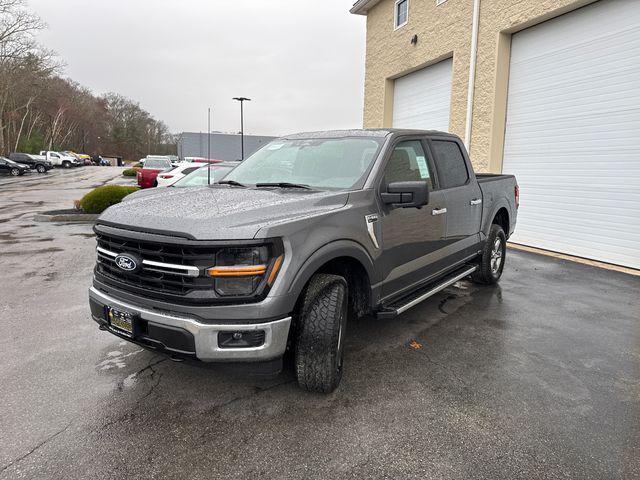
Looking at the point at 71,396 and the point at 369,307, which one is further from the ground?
the point at 369,307

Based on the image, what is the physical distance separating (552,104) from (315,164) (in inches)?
275

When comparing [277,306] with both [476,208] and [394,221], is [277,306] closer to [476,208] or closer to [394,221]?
[394,221]

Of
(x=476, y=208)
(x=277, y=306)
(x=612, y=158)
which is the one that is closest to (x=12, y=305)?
(x=277, y=306)

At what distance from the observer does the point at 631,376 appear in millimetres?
3418

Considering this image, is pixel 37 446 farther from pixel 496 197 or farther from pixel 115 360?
pixel 496 197

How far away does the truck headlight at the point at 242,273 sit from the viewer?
8.25 feet

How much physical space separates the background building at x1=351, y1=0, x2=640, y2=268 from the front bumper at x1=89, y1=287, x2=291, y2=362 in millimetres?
7280

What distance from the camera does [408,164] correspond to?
3934 millimetres

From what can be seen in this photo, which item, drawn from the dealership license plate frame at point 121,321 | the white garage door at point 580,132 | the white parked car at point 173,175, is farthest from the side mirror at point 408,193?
the white parked car at point 173,175

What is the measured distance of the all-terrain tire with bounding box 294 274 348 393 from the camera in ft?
9.20

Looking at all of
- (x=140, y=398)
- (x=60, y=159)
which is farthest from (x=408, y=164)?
(x=60, y=159)

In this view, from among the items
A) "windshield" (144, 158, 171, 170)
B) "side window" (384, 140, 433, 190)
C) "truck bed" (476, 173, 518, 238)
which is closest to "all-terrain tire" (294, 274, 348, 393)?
"side window" (384, 140, 433, 190)

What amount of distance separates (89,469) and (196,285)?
3.55 ft

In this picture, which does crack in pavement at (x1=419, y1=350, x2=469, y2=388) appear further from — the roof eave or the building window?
the roof eave
